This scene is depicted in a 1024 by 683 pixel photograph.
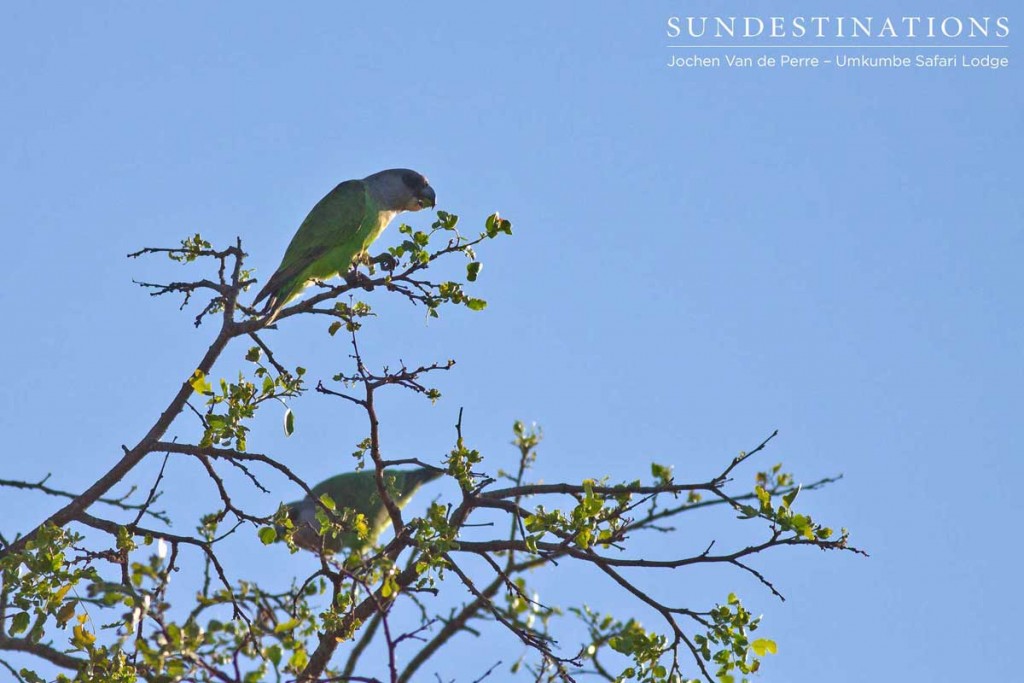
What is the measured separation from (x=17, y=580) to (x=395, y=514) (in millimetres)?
1605

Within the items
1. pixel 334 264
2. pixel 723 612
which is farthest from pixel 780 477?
pixel 334 264

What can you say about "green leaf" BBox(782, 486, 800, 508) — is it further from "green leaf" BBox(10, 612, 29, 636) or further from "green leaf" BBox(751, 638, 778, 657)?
"green leaf" BBox(10, 612, 29, 636)

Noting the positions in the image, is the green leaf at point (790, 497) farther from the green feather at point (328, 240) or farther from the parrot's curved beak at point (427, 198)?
the parrot's curved beak at point (427, 198)

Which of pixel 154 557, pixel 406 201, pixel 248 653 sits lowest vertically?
pixel 248 653

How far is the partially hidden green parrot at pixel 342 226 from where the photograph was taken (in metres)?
8.15

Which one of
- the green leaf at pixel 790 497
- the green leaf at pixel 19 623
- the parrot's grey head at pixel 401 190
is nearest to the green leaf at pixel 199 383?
the green leaf at pixel 19 623

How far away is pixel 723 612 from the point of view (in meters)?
4.88

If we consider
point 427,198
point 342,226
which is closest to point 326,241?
point 342,226

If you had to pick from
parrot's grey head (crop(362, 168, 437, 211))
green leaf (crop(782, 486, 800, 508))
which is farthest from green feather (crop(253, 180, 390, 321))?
green leaf (crop(782, 486, 800, 508))

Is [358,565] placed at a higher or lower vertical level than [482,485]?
lower

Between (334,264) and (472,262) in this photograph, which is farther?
(334,264)

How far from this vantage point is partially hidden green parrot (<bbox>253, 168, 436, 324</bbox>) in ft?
26.7

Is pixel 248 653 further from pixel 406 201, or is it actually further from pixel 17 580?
pixel 406 201

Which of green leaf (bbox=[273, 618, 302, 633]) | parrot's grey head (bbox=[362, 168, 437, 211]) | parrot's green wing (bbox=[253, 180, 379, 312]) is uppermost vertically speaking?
parrot's grey head (bbox=[362, 168, 437, 211])
